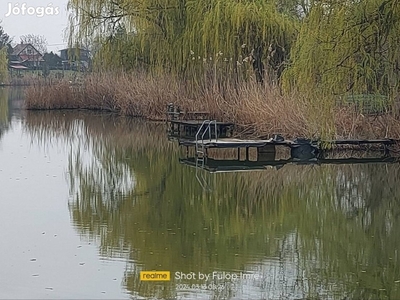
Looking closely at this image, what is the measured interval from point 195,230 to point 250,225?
728mm

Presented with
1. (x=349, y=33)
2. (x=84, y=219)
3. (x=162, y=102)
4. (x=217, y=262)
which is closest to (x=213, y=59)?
(x=162, y=102)

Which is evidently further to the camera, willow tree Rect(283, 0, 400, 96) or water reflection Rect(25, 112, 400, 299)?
willow tree Rect(283, 0, 400, 96)

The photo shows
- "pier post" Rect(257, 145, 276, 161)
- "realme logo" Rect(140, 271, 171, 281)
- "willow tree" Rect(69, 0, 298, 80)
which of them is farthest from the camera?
"willow tree" Rect(69, 0, 298, 80)

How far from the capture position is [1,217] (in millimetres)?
9125

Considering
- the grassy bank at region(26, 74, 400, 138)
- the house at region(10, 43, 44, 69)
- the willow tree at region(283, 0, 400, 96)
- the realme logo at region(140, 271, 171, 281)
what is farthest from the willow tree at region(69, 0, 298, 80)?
the house at region(10, 43, 44, 69)

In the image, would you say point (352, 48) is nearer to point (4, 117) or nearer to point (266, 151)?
point (266, 151)

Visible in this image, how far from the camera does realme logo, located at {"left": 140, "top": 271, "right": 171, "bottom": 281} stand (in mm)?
6375

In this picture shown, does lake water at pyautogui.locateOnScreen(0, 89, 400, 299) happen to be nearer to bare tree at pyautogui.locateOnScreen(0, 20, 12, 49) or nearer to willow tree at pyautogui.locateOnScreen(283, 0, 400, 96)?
willow tree at pyautogui.locateOnScreen(283, 0, 400, 96)

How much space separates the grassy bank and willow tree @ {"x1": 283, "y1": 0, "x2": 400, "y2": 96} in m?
0.57

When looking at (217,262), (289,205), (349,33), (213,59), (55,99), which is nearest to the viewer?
(217,262)

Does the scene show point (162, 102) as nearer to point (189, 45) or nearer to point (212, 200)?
point (189, 45)

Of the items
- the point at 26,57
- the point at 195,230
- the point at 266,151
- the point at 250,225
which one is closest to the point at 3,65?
the point at 26,57

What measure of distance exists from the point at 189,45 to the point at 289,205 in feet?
44.7

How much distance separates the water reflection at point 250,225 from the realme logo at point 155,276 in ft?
0.30
